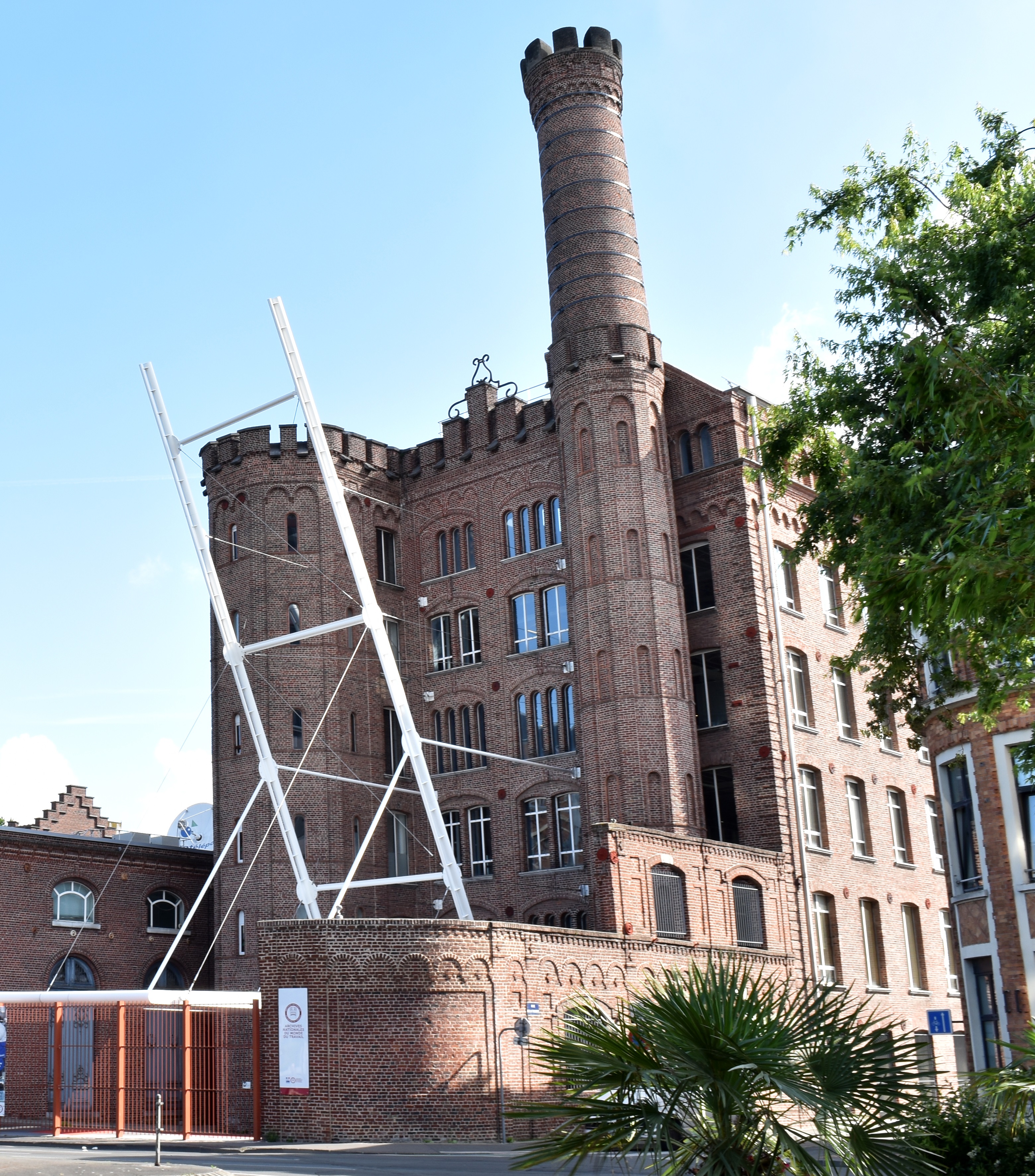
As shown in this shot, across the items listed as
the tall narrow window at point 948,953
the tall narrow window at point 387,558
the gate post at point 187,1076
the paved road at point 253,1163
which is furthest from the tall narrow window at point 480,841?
the paved road at point 253,1163

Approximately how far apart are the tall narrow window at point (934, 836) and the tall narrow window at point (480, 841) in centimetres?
1362

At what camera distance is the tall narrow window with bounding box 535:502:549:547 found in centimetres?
3966

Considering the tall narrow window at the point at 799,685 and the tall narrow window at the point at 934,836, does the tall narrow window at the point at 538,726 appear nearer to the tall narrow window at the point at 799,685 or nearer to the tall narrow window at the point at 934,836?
the tall narrow window at the point at 799,685

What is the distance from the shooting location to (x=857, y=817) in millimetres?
39594

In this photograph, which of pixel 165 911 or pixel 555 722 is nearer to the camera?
pixel 555 722

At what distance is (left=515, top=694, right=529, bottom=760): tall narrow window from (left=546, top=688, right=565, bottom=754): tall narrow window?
81cm

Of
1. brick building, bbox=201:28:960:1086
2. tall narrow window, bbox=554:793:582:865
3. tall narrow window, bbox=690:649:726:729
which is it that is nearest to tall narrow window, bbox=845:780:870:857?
brick building, bbox=201:28:960:1086

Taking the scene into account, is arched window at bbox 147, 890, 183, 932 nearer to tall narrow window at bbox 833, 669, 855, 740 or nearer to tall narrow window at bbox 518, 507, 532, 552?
tall narrow window at bbox 518, 507, 532, 552

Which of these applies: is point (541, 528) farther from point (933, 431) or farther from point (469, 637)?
point (933, 431)

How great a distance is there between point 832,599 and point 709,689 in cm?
626

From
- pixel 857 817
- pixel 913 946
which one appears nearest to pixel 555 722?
pixel 857 817

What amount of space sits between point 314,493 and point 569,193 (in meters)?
11.3

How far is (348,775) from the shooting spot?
39094 millimetres

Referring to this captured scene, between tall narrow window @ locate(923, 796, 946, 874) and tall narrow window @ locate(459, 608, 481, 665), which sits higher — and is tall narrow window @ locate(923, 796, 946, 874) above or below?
below
